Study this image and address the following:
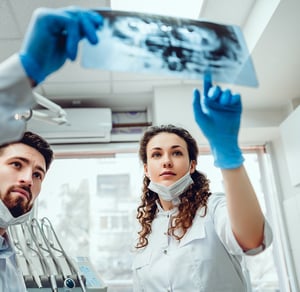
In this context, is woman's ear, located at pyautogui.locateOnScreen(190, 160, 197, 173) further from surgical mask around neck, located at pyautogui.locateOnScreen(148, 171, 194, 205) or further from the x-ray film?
the x-ray film

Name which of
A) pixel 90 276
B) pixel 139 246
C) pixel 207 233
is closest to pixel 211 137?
pixel 207 233

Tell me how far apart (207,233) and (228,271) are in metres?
0.18

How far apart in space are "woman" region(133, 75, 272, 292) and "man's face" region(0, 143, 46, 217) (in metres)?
0.57

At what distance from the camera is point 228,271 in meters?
Result: 1.36

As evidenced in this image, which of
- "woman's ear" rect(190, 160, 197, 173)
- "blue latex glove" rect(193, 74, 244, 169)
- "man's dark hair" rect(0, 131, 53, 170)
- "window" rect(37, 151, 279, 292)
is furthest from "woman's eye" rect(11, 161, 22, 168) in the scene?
"window" rect(37, 151, 279, 292)

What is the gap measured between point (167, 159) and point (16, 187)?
718 mm

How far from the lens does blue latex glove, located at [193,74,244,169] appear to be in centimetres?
96

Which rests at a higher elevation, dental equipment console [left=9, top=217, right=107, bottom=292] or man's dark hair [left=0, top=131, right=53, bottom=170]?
man's dark hair [left=0, top=131, right=53, bottom=170]

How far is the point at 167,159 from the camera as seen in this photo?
1.56m

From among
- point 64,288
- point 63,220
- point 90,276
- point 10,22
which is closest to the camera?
point 64,288

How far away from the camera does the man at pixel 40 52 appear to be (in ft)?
2.63

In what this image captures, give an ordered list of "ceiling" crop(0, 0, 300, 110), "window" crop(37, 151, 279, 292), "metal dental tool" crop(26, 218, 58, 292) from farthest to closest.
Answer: "window" crop(37, 151, 279, 292) < "ceiling" crop(0, 0, 300, 110) < "metal dental tool" crop(26, 218, 58, 292)

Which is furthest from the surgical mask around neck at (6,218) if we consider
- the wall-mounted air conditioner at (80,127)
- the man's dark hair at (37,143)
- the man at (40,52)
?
the wall-mounted air conditioner at (80,127)

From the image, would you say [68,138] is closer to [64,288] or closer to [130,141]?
[130,141]
